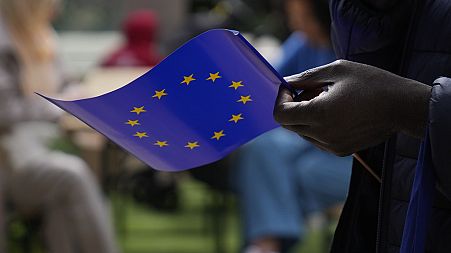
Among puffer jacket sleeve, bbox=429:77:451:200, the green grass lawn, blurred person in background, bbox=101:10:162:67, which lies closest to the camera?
puffer jacket sleeve, bbox=429:77:451:200

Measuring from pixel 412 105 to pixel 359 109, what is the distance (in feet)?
0.22

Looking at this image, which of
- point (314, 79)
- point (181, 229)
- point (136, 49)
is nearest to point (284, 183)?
point (181, 229)

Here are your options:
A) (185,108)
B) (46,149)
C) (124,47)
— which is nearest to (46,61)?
(46,149)

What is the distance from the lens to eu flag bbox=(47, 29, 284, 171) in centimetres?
160

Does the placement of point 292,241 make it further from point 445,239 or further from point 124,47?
point 445,239

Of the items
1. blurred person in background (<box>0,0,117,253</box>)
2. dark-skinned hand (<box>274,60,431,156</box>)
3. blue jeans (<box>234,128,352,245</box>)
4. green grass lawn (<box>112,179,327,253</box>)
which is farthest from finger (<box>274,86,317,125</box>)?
green grass lawn (<box>112,179,327,253</box>)

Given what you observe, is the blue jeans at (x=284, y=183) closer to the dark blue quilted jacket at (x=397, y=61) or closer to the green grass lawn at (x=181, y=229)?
the green grass lawn at (x=181, y=229)

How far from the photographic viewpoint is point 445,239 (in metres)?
1.55

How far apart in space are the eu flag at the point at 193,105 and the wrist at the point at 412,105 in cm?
21

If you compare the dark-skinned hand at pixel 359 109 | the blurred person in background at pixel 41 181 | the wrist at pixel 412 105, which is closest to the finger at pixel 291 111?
the dark-skinned hand at pixel 359 109

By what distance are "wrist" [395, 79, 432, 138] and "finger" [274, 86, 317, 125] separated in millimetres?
113

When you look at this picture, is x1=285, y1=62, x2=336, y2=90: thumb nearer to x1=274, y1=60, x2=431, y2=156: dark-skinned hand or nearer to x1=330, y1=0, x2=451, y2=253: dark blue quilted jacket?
x1=274, y1=60, x2=431, y2=156: dark-skinned hand

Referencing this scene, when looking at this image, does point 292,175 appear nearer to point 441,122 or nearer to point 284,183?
point 284,183

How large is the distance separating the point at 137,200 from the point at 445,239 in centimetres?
594
